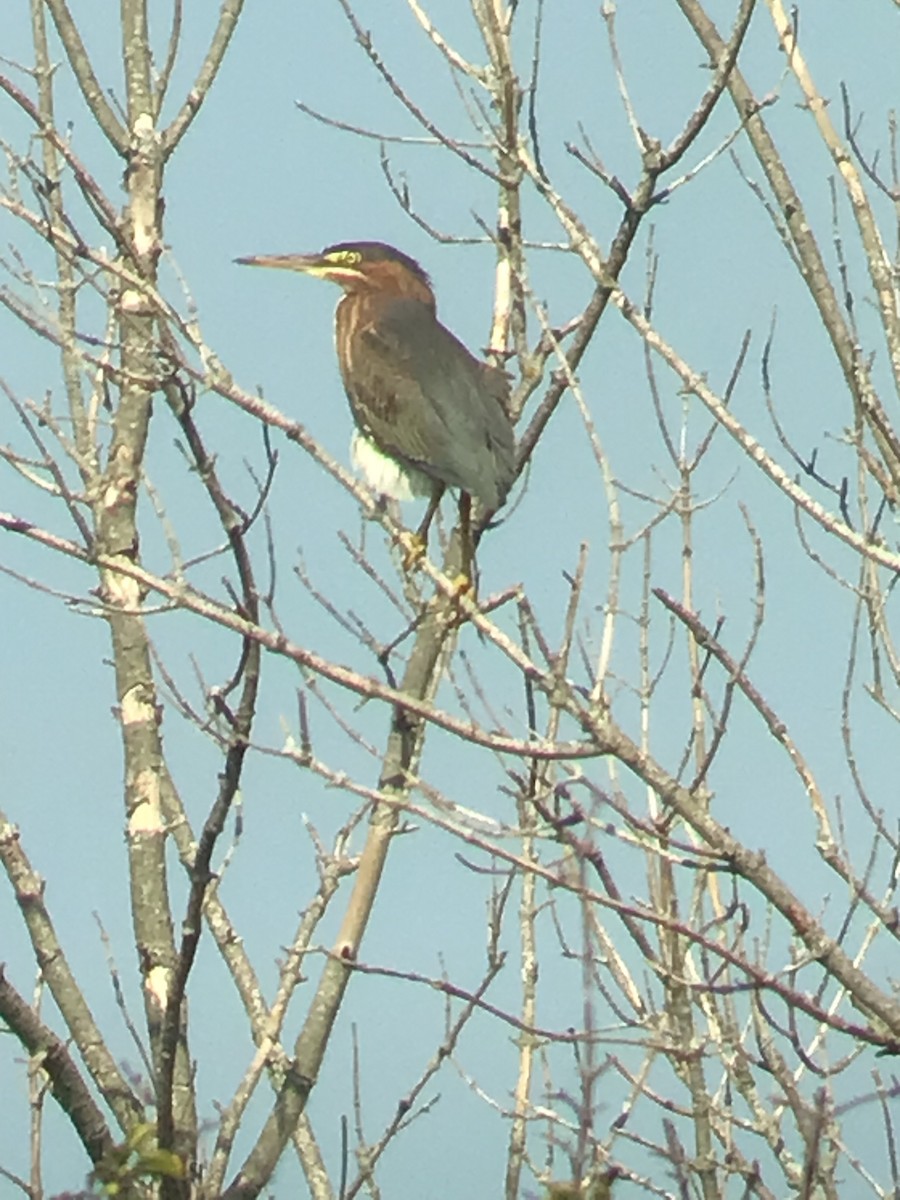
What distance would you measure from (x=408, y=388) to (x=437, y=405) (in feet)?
1.00

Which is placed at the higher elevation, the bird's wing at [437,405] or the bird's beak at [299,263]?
the bird's beak at [299,263]

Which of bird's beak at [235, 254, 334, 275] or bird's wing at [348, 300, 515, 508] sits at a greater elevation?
bird's beak at [235, 254, 334, 275]

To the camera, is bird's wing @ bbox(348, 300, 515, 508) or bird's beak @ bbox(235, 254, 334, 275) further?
bird's beak @ bbox(235, 254, 334, 275)

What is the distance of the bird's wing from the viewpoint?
5684 mm

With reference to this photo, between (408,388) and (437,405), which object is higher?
(408,388)

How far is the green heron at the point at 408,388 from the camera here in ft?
18.8

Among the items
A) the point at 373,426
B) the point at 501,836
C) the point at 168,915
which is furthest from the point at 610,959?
the point at 501,836

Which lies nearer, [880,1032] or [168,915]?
[880,1032]

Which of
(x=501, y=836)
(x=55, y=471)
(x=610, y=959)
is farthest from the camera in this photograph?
(x=610, y=959)

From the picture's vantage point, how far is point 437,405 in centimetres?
607

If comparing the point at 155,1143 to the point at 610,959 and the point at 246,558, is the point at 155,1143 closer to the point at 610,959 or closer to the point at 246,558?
the point at 246,558

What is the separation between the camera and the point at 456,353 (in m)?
6.49

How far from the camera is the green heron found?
574 centimetres

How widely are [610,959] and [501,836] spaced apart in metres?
2.30
